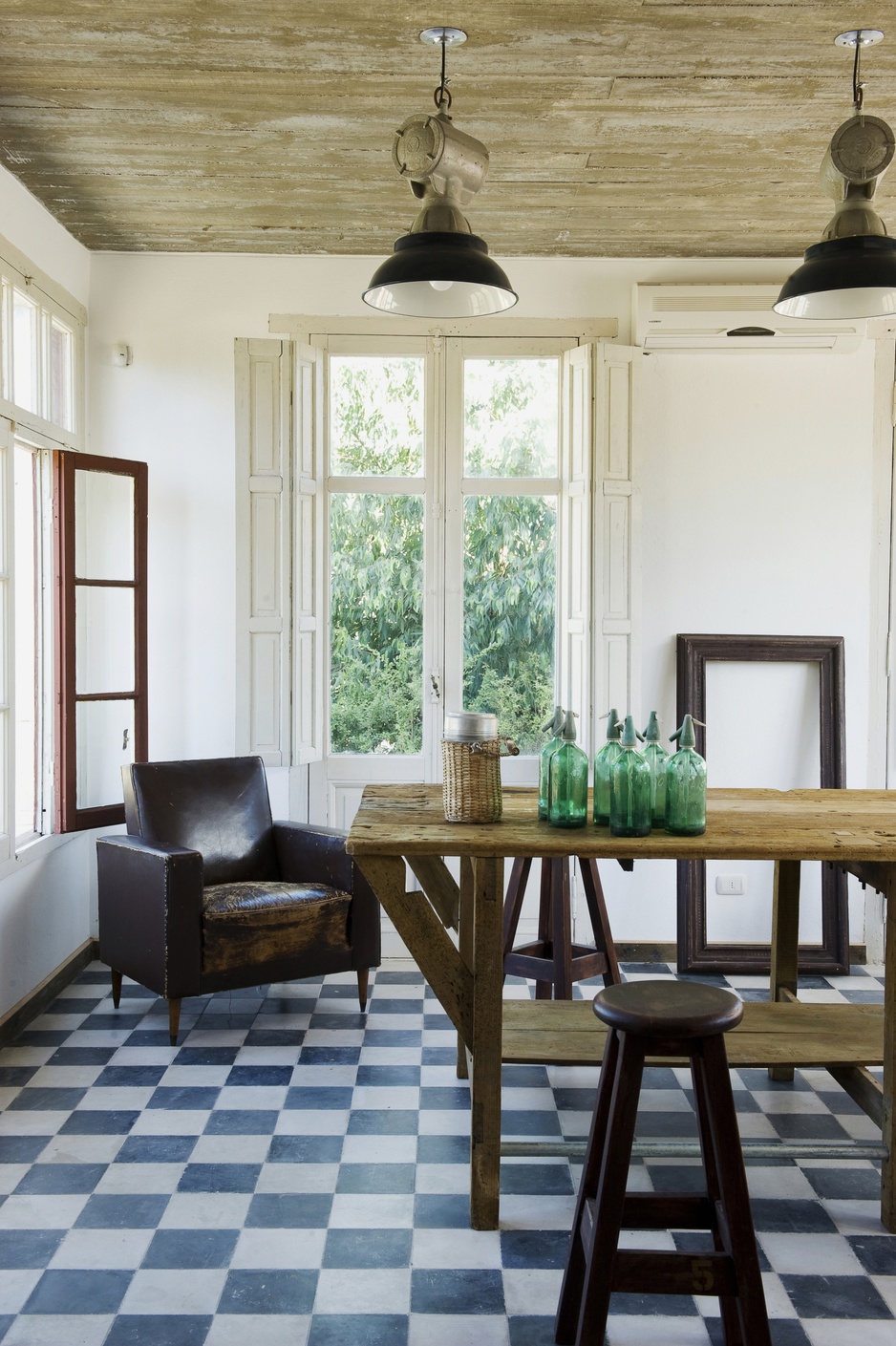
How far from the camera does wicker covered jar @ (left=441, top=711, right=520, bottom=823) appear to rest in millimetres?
3295

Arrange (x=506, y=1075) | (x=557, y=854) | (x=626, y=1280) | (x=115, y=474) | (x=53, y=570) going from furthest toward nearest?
(x=115, y=474) → (x=53, y=570) → (x=506, y=1075) → (x=557, y=854) → (x=626, y=1280)

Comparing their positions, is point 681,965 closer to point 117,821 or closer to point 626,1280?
point 117,821

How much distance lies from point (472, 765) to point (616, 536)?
2610 millimetres

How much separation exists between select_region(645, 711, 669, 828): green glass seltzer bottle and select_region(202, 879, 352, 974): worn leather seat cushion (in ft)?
6.24

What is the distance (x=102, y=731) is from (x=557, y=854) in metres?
3.25

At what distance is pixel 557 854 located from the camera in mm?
3068

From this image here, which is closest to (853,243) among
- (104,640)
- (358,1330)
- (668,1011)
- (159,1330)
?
(668,1011)

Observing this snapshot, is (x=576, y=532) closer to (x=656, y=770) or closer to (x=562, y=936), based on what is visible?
(x=562, y=936)

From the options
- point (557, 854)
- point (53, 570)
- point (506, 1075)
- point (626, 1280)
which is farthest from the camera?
point (53, 570)

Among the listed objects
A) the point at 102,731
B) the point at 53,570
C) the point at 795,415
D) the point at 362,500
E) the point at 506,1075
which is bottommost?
the point at 506,1075

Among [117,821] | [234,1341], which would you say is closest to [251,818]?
[117,821]

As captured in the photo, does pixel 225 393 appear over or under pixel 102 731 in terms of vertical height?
over

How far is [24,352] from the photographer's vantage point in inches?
195

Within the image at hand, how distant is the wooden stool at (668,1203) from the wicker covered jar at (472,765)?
0.83 meters
